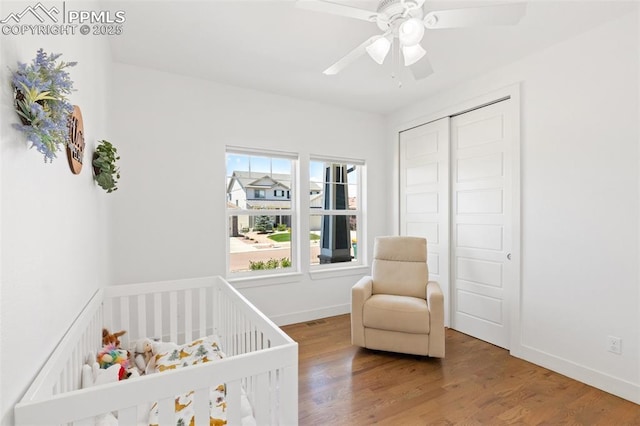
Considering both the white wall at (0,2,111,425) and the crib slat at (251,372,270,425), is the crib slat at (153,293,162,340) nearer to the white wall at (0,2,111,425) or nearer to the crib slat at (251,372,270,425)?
the white wall at (0,2,111,425)

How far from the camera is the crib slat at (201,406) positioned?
101 centimetres

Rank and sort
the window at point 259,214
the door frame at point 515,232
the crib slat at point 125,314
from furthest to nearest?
the window at point 259,214, the door frame at point 515,232, the crib slat at point 125,314

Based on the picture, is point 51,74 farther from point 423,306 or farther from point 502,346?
point 502,346

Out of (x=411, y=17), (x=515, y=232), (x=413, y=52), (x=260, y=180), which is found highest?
(x=411, y=17)

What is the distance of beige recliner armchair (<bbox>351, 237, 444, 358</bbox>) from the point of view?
8.39 ft

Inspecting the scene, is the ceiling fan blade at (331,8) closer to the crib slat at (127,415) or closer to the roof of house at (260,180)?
the crib slat at (127,415)

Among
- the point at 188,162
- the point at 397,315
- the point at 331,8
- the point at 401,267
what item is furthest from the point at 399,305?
the point at 188,162

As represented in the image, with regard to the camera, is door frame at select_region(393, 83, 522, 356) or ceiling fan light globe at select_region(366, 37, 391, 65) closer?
ceiling fan light globe at select_region(366, 37, 391, 65)

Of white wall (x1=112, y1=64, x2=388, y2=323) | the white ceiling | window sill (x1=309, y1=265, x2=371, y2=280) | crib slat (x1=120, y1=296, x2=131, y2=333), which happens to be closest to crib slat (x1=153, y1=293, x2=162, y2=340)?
crib slat (x1=120, y1=296, x2=131, y2=333)

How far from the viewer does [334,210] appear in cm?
399

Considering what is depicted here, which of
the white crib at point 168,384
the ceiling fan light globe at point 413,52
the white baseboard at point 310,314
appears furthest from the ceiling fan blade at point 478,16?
the white baseboard at point 310,314

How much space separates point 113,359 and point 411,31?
2248 mm

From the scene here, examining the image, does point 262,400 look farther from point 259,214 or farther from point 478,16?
point 259,214

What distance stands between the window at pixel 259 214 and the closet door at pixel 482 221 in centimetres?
178
